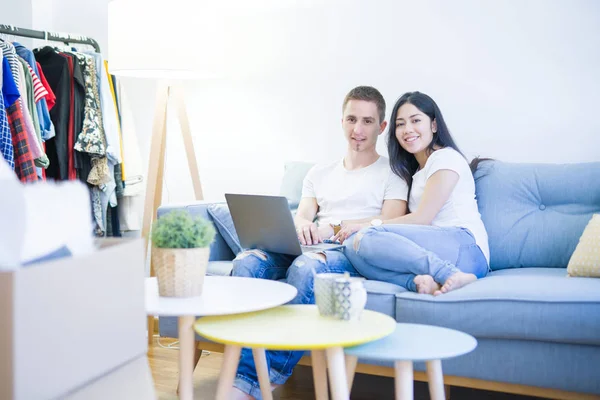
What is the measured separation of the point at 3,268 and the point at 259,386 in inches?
50.4

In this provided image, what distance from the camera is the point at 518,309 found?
2039 millimetres

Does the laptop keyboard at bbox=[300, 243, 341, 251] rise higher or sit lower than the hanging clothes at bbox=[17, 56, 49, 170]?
lower

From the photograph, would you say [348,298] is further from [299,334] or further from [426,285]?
[426,285]

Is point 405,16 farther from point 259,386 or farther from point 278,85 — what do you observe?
point 259,386

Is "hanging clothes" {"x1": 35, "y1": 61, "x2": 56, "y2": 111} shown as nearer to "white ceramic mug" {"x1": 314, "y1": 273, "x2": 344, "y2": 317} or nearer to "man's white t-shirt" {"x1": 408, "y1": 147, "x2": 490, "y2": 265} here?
"man's white t-shirt" {"x1": 408, "y1": 147, "x2": 490, "y2": 265}

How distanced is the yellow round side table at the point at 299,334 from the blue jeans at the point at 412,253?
50 centimetres

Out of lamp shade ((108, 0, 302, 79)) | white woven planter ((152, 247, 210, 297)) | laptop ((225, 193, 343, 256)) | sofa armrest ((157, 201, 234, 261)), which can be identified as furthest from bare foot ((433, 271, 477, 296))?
lamp shade ((108, 0, 302, 79))

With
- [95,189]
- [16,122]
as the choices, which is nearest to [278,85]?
[95,189]

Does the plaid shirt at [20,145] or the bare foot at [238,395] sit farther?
the plaid shirt at [20,145]

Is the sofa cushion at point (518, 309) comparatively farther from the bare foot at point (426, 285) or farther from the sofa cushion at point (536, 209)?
the sofa cushion at point (536, 209)

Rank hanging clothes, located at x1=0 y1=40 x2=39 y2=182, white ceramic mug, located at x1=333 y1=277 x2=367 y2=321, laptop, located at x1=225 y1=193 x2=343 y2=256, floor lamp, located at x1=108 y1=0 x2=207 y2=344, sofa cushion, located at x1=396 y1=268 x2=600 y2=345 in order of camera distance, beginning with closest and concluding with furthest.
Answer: white ceramic mug, located at x1=333 y1=277 x2=367 y2=321, sofa cushion, located at x1=396 y1=268 x2=600 y2=345, laptop, located at x1=225 y1=193 x2=343 y2=256, hanging clothes, located at x1=0 y1=40 x2=39 y2=182, floor lamp, located at x1=108 y1=0 x2=207 y2=344

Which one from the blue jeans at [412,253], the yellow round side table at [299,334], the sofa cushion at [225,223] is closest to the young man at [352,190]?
the blue jeans at [412,253]

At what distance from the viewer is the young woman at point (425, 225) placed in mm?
2260

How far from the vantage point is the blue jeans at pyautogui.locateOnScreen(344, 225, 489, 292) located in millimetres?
2254
